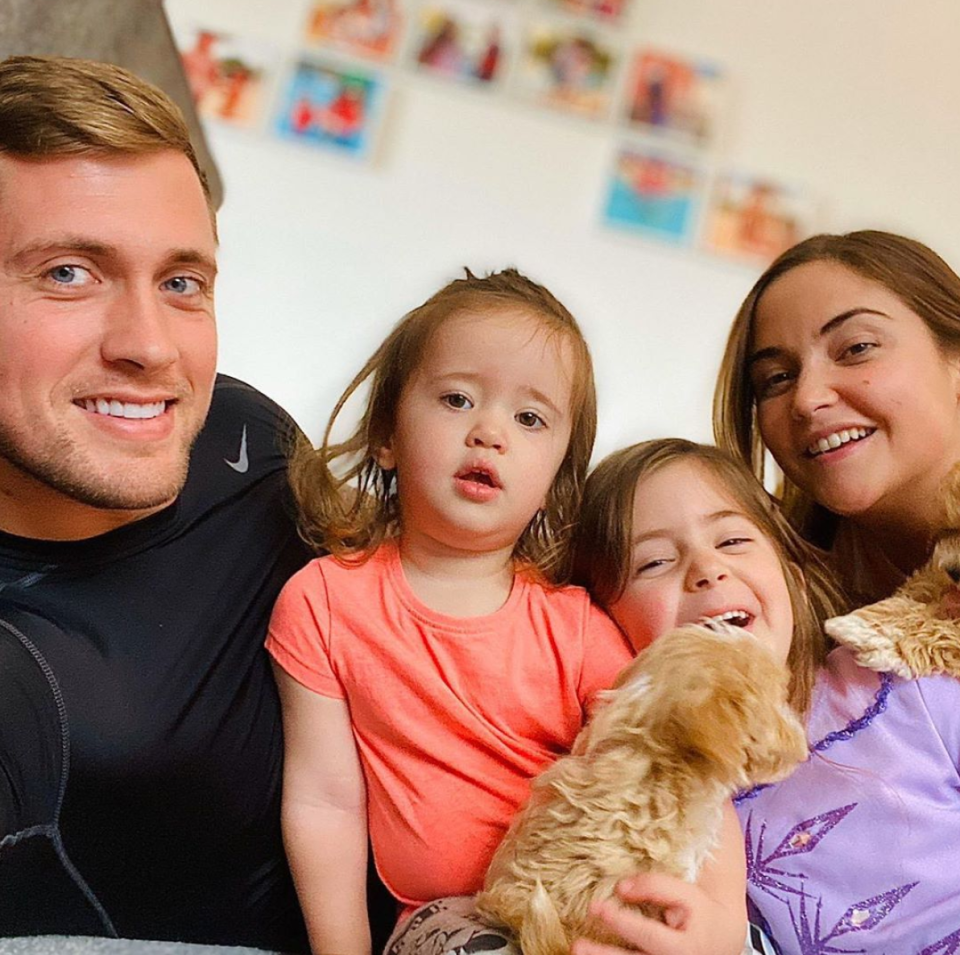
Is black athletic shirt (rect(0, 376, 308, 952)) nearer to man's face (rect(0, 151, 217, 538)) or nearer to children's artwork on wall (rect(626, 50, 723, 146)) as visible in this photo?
man's face (rect(0, 151, 217, 538))

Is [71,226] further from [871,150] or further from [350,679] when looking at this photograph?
[871,150]

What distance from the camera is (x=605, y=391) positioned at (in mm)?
2865

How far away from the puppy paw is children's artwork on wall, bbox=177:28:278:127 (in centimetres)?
225

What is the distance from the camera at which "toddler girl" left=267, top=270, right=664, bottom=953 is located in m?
1.07

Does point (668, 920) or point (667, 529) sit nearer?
point (668, 920)

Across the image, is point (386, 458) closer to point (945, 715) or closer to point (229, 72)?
point (945, 715)

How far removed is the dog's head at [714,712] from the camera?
0.82m

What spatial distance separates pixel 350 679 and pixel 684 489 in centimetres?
43

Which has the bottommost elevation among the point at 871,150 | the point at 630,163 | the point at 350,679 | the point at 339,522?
the point at 350,679

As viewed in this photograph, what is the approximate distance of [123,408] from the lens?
1075mm

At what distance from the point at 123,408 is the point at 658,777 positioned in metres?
0.66

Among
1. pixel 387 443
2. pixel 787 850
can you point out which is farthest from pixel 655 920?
pixel 387 443

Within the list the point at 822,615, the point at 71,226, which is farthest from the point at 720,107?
the point at 71,226

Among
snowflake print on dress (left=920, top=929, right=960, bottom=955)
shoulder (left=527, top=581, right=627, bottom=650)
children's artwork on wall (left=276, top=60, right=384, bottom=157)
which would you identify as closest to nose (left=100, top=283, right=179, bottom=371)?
shoulder (left=527, top=581, right=627, bottom=650)
